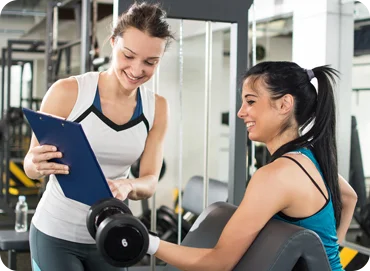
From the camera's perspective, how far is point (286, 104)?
1643 millimetres

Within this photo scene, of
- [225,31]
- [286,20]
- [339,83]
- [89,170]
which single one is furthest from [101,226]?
[225,31]

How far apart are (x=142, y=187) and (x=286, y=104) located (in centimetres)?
52

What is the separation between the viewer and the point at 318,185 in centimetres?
156

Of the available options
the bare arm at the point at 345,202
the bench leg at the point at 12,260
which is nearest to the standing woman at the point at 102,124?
the bare arm at the point at 345,202

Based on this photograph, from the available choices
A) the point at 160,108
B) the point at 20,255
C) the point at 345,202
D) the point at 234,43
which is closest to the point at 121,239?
the point at 160,108

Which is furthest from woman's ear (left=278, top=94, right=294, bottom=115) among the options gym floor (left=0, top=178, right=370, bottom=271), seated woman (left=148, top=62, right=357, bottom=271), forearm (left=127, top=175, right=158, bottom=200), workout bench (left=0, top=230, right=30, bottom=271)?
gym floor (left=0, top=178, right=370, bottom=271)

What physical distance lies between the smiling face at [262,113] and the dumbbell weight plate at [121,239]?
48 cm

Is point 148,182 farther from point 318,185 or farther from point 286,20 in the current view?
point 286,20

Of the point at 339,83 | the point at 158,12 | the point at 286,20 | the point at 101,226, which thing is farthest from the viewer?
the point at 286,20

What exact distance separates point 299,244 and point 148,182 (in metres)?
0.60

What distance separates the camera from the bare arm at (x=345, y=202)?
1878 millimetres

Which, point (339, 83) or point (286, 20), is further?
point (286, 20)

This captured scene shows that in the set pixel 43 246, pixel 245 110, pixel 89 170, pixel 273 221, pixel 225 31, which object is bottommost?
pixel 43 246

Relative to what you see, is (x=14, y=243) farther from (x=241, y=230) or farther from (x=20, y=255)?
(x=241, y=230)
